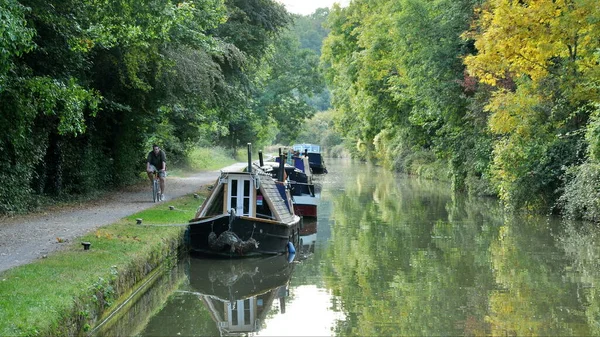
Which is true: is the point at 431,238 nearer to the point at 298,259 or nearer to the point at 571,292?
the point at 298,259

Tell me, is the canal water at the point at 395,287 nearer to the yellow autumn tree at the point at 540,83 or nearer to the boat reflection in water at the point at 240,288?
the boat reflection in water at the point at 240,288

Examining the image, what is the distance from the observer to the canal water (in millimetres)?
10148

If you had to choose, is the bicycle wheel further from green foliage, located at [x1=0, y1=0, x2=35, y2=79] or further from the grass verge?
green foliage, located at [x1=0, y1=0, x2=35, y2=79]

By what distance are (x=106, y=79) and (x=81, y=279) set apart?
39.4 ft

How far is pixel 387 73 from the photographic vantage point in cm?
4291

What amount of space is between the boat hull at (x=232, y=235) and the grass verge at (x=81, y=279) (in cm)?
48

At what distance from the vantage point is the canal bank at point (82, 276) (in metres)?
7.86

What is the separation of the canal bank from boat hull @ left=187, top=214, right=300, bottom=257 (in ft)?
1.56

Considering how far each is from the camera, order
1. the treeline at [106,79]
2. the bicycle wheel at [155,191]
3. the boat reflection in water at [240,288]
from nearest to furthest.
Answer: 1. the boat reflection in water at [240,288]
2. the treeline at [106,79]
3. the bicycle wheel at [155,191]

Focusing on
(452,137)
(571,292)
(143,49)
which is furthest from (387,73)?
(571,292)

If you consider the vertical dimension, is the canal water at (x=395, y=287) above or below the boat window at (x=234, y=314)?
above

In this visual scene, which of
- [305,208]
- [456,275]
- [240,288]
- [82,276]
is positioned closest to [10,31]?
[82,276]

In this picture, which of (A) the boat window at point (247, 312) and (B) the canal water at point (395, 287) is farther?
(A) the boat window at point (247, 312)

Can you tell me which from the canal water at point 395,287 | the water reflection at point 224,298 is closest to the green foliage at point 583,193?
the canal water at point 395,287
